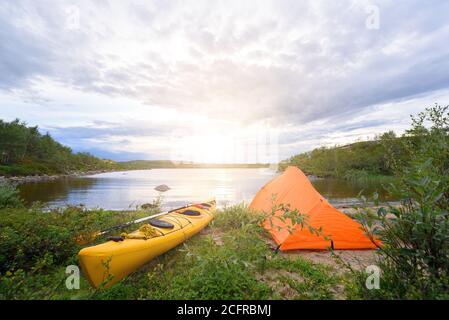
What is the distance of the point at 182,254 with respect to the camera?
6070mm

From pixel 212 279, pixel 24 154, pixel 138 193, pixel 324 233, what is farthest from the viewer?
pixel 24 154

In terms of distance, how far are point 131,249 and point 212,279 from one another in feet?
6.95

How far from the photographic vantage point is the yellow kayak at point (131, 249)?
4.15 metres

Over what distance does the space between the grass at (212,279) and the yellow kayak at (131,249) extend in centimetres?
29

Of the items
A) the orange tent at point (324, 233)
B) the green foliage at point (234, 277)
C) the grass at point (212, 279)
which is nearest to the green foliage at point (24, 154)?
the grass at point (212, 279)

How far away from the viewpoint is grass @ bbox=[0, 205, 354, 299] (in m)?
3.46

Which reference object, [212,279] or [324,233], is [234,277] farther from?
[324,233]

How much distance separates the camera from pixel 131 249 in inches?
186

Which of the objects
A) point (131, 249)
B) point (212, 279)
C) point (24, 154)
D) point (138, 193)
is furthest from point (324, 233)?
point (24, 154)

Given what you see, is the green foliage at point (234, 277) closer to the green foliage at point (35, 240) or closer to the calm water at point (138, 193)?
the green foliage at point (35, 240)

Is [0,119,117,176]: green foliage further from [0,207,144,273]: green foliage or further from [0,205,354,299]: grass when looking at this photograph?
[0,205,354,299]: grass

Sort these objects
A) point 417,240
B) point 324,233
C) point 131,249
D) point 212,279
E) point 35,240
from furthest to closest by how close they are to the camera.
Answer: point 324,233 < point 35,240 < point 131,249 < point 212,279 < point 417,240
